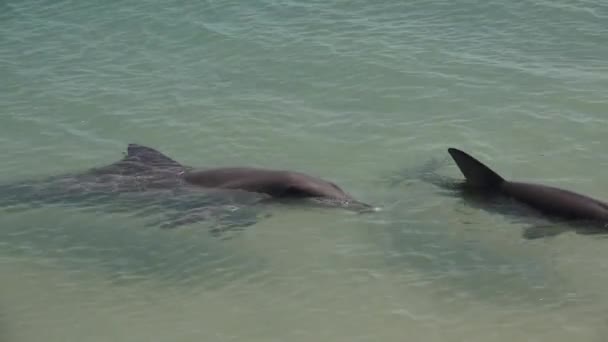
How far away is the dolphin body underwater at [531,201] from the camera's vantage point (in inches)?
384

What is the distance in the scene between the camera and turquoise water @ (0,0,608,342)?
28.5ft

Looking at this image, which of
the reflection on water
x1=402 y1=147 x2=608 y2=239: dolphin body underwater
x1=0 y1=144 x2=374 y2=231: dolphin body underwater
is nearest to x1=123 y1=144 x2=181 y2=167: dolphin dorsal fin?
x1=0 y1=144 x2=374 y2=231: dolphin body underwater

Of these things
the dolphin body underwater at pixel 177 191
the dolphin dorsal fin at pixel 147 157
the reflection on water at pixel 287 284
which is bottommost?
the reflection on water at pixel 287 284

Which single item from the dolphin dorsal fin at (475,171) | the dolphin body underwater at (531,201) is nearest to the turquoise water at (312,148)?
the dolphin body underwater at (531,201)

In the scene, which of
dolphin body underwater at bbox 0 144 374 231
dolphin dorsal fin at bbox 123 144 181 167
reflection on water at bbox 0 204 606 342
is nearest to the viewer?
reflection on water at bbox 0 204 606 342

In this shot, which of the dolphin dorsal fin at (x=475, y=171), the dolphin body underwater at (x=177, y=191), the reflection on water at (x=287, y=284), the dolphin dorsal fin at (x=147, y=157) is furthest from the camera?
the dolphin dorsal fin at (x=147, y=157)

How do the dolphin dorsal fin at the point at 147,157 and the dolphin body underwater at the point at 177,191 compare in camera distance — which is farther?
the dolphin dorsal fin at the point at 147,157

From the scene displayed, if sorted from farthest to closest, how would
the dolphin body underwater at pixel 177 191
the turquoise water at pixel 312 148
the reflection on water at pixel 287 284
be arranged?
1. the dolphin body underwater at pixel 177 191
2. the turquoise water at pixel 312 148
3. the reflection on water at pixel 287 284

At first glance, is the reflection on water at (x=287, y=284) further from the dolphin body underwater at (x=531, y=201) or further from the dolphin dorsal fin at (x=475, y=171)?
the dolphin dorsal fin at (x=475, y=171)

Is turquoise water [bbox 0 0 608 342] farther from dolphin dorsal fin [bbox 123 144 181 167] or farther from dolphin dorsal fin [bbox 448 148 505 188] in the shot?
dolphin dorsal fin [bbox 123 144 181 167]

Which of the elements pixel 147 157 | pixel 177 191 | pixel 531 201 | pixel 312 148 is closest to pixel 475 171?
pixel 531 201

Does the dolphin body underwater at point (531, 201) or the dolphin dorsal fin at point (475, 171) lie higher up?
the dolphin dorsal fin at point (475, 171)

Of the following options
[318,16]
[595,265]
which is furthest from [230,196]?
[318,16]

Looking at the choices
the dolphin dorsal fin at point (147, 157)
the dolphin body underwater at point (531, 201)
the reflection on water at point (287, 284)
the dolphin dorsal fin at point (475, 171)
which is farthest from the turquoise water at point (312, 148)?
the dolphin dorsal fin at point (147, 157)
